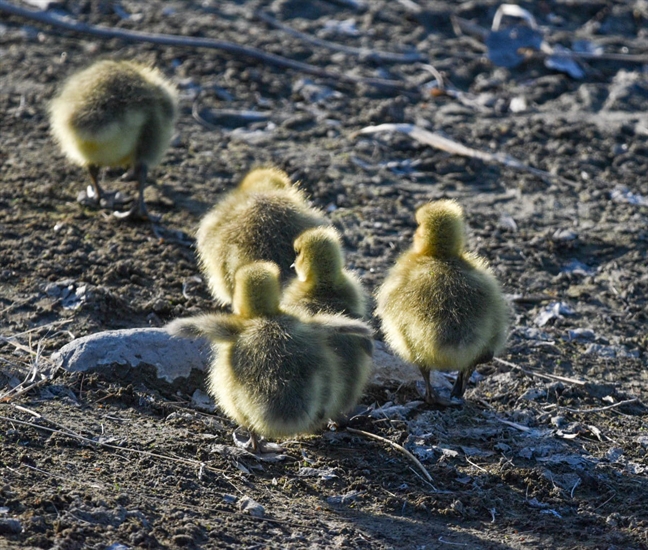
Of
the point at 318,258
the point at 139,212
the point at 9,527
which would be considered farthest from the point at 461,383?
the point at 139,212

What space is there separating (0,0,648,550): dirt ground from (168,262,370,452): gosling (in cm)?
31

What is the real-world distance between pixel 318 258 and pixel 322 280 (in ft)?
0.48

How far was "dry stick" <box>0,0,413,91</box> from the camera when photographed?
34.6 ft

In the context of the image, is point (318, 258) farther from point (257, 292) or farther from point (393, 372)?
point (393, 372)

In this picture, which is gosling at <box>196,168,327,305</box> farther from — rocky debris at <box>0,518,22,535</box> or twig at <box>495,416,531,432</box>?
rocky debris at <box>0,518,22,535</box>

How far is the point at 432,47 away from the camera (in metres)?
11.3

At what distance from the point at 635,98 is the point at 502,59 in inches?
59.0

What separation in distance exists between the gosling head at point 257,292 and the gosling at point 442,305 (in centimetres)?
89

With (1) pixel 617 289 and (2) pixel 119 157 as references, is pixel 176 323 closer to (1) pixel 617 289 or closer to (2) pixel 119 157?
(2) pixel 119 157

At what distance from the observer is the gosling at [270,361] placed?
201 inches

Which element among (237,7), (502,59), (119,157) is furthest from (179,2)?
(119,157)

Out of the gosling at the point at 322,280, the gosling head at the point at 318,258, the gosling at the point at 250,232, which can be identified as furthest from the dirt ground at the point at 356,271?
the gosling head at the point at 318,258

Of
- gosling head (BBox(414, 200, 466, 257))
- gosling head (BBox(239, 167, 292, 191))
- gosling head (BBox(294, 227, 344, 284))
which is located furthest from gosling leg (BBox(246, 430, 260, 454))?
gosling head (BBox(239, 167, 292, 191))

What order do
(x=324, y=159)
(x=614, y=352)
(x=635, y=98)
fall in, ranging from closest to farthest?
(x=614, y=352)
(x=324, y=159)
(x=635, y=98)
